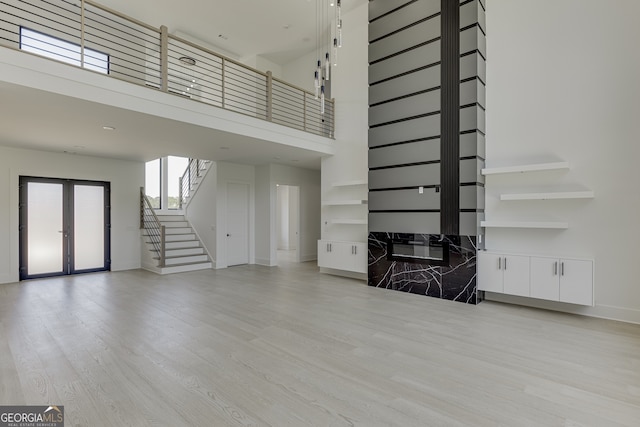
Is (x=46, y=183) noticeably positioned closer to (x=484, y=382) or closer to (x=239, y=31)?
(x=239, y=31)

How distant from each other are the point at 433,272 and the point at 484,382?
9.98 ft

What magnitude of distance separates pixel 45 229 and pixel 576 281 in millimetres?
10299

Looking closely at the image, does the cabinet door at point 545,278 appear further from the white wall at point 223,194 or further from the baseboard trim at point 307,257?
the white wall at point 223,194

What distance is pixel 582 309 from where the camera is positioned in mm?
4770

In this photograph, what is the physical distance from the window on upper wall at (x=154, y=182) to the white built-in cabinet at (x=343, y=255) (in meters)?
6.79

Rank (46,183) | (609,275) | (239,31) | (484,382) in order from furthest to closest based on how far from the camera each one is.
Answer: (239,31), (46,183), (609,275), (484,382)

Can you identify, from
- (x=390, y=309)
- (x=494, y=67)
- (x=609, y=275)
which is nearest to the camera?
(x=609, y=275)

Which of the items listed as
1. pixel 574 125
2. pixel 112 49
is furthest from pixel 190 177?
pixel 574 125

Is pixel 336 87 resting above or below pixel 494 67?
above

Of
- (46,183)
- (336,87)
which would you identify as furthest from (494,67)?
(46,183)

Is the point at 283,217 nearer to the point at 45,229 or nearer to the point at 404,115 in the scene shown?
the point at 45,229

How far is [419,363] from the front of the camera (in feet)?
10.3

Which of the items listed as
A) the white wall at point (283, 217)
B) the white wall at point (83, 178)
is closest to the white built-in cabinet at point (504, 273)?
the white wall at point (83, 178)

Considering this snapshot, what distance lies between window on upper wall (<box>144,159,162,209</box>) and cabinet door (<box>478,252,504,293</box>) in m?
10.3
